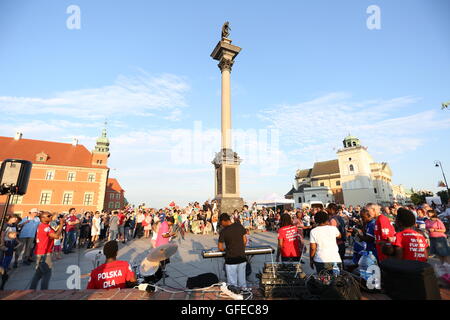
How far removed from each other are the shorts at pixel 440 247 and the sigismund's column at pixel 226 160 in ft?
36.8

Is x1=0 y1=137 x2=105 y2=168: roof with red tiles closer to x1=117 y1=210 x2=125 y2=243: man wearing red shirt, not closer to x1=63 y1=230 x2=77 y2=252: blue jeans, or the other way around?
x1=117 y1=210 x2=125 y2=243: man wearing red shirt

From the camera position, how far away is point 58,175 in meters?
38.9

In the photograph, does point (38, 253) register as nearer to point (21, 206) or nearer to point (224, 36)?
point (224, 36)

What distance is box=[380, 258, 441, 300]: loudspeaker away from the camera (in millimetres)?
2346

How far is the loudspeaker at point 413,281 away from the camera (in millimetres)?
2346

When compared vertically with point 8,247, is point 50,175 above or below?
above

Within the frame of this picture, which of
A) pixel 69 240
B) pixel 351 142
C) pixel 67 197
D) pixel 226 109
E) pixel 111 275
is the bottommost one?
pixel 69 240

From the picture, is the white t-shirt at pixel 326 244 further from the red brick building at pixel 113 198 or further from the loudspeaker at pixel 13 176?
the red brick building at pixel 113 198

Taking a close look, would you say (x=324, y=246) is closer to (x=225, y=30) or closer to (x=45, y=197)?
(x=225, y=30)

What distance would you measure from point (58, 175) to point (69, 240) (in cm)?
3653

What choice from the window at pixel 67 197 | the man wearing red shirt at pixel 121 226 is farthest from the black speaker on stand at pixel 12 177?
the window at pixel 67 197

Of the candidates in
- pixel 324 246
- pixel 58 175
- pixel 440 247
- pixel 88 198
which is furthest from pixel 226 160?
pixel 58 175

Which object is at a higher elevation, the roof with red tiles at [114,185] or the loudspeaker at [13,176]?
the roof with red tiles at [114,185]

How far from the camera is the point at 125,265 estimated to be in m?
3.75
